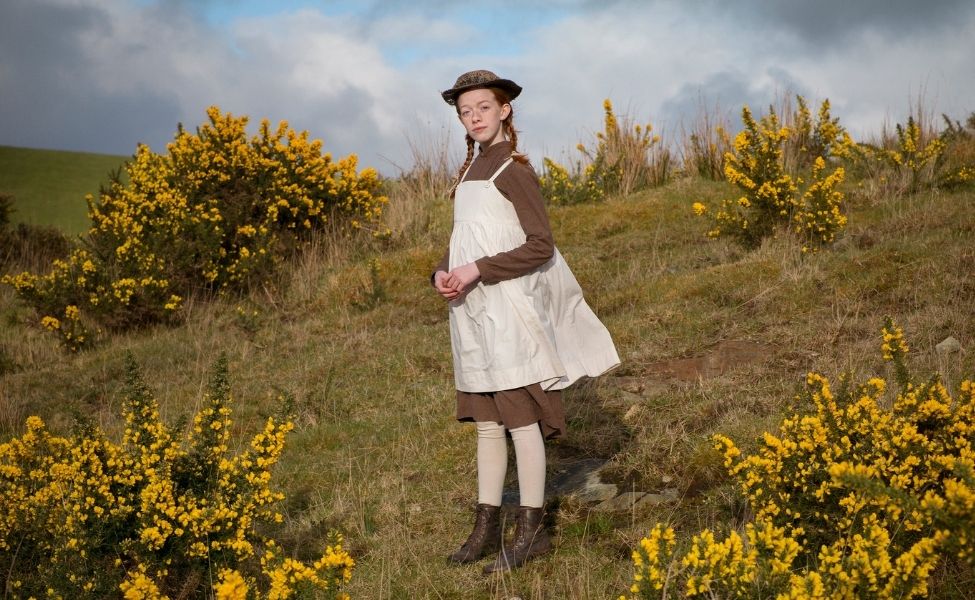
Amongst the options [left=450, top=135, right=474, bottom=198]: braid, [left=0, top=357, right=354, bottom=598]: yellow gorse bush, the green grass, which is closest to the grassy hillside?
[left=0, top=357, right=354, bottom=598]: yellow gorse bush

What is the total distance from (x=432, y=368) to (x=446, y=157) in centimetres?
723

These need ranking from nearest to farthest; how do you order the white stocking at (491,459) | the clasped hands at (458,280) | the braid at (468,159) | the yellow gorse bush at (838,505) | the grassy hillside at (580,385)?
the yellow gorse bush at (838,505)
the clasped hands at (458,280)
the white stocking at (491,459)
the braid at (468,159)
the grassy hillside at (580,385)

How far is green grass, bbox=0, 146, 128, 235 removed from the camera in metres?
18.5

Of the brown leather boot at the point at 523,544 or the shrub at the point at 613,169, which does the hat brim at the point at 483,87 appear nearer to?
the brown leather boot at the point at 523,544

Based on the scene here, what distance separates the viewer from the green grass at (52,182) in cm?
1852

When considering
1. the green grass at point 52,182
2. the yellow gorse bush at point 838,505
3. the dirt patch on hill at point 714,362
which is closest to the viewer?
the yellow gorse bush at point 838,505

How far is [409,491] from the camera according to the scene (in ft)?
14.5

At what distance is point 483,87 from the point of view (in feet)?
10.7

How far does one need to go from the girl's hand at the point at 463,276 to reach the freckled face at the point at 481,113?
21.7 inches

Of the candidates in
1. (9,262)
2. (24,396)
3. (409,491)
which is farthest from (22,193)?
(409,491)

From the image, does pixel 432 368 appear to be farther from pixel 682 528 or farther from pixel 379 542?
pixel 682 528

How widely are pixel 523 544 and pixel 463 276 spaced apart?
1031mm

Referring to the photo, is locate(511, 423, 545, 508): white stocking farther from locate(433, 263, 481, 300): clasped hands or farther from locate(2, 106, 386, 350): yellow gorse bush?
locate(2, 106, 386, 350): yellow gorse bush

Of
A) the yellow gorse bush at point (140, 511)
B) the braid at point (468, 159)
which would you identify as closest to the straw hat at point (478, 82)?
the braid at point (468, 159)
